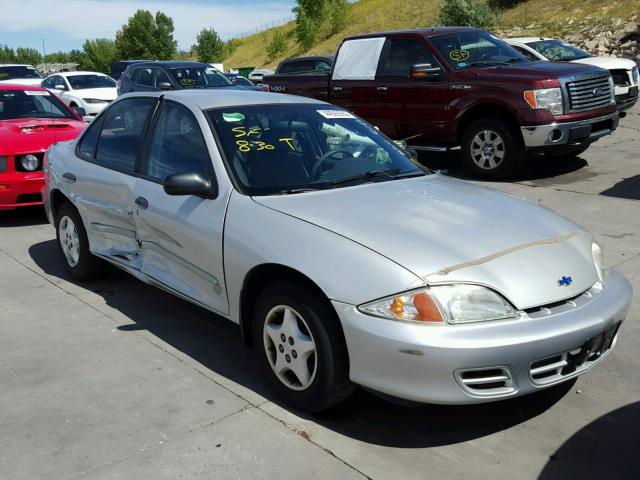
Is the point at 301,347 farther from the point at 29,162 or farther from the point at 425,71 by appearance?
the point at 425,71

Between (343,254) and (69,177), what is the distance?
125 inches

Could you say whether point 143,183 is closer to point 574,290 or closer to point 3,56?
point 574,290

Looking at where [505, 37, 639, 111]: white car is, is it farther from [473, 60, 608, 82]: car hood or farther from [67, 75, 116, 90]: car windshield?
[67, 75, 116, 90]: car windshield

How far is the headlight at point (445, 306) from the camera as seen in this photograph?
10.0 feet

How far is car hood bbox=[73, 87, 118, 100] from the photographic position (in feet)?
57.7

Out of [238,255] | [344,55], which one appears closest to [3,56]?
[344,55]

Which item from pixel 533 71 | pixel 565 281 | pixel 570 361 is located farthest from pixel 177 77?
pixel 570 361

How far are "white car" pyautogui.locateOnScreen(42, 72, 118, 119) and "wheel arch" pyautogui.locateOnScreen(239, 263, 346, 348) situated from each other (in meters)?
13.9

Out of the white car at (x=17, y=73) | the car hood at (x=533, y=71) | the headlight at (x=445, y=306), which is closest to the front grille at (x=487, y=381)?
the headlight at (x=445, y=306)

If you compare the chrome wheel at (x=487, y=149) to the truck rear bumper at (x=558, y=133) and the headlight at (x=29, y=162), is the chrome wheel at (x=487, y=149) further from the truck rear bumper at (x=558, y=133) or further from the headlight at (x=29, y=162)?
the headlight at (x=29, y=162)

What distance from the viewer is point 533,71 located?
906cm

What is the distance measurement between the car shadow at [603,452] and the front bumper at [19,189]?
641 centimetres

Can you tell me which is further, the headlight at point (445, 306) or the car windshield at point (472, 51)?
the car windshield at point (472, 51)

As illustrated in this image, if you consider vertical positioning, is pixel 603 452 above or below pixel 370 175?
below
